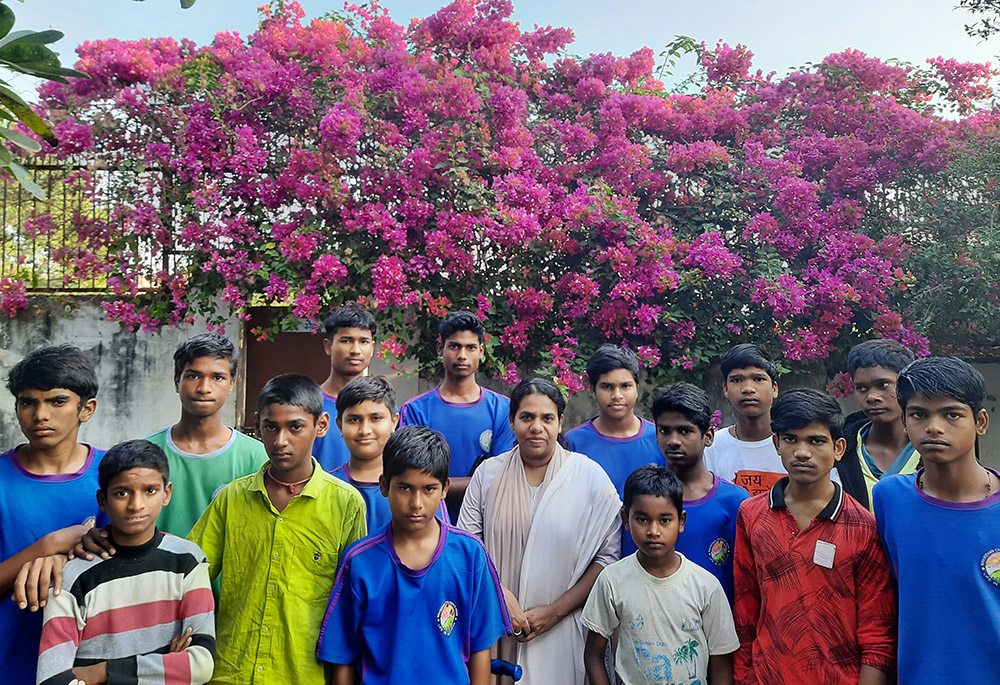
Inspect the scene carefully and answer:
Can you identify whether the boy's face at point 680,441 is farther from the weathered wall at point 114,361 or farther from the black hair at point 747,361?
the weathered wall at point 114,361

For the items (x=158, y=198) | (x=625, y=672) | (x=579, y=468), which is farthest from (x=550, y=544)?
(x=158, y=198)

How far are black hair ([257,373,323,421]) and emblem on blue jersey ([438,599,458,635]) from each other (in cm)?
81

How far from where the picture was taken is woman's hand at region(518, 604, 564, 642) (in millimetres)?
2719

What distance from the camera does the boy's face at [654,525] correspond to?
2547mm

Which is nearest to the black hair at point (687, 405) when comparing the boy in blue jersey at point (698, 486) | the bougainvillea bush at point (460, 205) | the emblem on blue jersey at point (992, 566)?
the boy in blue jersey at point (698, 486)

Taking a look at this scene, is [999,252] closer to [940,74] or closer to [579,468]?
[940,74]

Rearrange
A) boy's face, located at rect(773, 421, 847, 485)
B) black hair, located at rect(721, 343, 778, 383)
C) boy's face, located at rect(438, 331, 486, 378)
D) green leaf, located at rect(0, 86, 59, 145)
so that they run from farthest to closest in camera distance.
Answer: boy's face, located at rect(438, 331, 486, 378)
black hair, located at rect(721, 343, 778, 383)
boy's face, located at rect(773, 421, 847, 485)
green leaf, located at rect(0, 86, 59, 145)

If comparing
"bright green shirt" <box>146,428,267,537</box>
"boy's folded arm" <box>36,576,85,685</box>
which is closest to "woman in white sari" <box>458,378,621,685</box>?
"bright green shirt" <box>146,428,267,537</box>

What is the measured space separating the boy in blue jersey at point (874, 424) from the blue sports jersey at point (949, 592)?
28.2 inches

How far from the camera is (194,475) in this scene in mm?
2686

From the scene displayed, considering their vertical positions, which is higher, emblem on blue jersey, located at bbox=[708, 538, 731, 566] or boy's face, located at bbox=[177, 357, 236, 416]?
boy's face, located at bbox=[177, 357, 236, 416]

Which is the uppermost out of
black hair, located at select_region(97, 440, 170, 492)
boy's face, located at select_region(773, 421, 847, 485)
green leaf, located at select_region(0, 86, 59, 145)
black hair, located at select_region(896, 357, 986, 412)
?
green leaf, located at select_region(0, 86, 59, 145)

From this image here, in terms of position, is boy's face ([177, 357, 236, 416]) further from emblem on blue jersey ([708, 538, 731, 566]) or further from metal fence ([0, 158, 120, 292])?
metal fence ([0, 158, 120, 292])

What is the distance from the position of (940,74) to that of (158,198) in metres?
6.95
